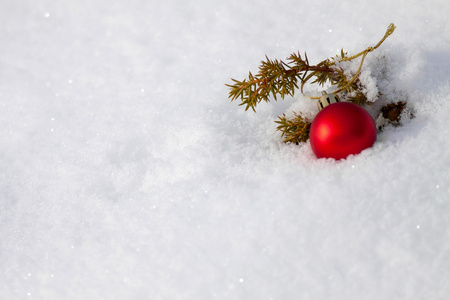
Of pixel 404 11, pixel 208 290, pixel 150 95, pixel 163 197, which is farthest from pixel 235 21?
pixel 208 290

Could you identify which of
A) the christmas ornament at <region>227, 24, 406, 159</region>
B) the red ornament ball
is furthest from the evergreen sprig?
the red ornament ball

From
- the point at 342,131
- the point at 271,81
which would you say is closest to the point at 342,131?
the point at 342,131

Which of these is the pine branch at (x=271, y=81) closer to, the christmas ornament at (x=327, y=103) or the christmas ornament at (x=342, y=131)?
the christmas ornament at (x=327, y=103)

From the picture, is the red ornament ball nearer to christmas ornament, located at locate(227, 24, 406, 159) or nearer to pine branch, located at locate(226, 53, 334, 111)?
christmas ornament, located at locate(227, 24, 406, 159)

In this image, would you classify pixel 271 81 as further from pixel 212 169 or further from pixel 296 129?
pixel 212 169

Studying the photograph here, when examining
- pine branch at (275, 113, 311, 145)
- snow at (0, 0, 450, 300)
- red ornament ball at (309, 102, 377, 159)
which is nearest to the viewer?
snow at (0, 0, 450, 300)

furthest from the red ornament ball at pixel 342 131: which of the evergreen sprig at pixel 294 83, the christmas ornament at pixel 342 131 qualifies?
the evergreen sprig at pixel 294 83
